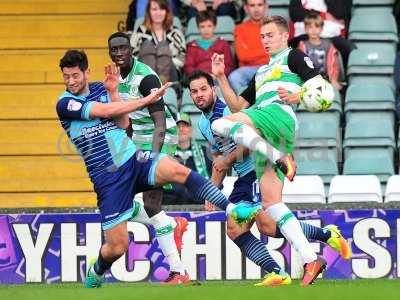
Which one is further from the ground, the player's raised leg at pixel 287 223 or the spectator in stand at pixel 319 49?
the spectator in stand at pixel 319 49

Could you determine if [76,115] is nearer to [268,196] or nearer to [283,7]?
[268,196]

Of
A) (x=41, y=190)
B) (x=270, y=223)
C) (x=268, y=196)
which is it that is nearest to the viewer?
(x=268, y=196)

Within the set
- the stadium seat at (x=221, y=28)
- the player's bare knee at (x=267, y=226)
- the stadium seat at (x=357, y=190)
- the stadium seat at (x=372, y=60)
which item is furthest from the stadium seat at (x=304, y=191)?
the stadium seat at (x=221, y=28)

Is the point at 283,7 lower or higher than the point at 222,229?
higher

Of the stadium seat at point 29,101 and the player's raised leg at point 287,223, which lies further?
the stadium seat at point 29,101

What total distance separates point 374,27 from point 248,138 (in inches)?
247

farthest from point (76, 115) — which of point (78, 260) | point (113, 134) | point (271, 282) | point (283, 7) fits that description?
point (283, 7)

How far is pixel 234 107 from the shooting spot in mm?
13227

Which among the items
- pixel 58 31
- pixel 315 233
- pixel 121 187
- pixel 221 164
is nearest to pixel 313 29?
pixel 58 31

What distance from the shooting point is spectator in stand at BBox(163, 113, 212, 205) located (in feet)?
52.7

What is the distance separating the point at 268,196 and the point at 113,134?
4.55 feet

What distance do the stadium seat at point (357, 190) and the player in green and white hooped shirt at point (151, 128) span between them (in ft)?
6.75

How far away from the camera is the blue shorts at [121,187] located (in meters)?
12.8

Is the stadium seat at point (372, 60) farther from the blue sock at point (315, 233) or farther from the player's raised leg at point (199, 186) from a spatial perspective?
the player's raised leg at point (199, 186)
